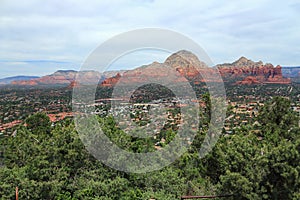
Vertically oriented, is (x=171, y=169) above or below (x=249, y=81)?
below

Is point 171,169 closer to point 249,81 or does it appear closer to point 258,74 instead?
point 249,81

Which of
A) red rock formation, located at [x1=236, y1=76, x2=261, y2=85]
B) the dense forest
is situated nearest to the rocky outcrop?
red rock formation, located at [x1=236, y1=76, x2=261, y2=85]

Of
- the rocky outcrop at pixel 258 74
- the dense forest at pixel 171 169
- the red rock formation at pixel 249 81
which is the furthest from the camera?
the rocky outcrop at pixel 258 74

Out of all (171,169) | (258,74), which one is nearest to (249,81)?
(258,74)

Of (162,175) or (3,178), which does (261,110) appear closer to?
(162,175)

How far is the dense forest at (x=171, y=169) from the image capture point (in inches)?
253

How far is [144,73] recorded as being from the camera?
48.1 feet

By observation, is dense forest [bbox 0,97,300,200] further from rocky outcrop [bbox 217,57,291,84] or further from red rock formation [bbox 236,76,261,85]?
rocky outcrop [bbox 217,57,291,84]

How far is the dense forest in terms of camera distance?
642cm

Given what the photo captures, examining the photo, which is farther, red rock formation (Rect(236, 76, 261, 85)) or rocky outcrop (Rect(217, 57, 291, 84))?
rocky outcrop (Rect(217, 57, 291, 84))

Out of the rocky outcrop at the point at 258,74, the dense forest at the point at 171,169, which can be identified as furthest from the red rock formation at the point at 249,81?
the dense forest at the point at 171,169

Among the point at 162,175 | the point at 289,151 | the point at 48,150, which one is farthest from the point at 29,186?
the point at 289,151

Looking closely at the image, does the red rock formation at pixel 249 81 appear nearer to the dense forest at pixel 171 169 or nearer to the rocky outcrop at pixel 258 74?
the rocky outcrop at pixel 258 74

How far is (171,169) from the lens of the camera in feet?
26.9
